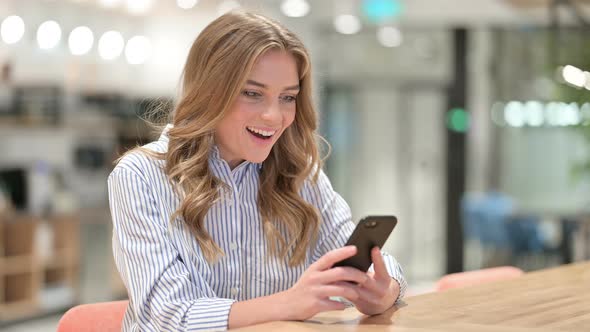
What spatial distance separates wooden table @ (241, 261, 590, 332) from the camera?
1.70m

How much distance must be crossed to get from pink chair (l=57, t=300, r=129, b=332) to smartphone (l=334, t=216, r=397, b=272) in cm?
69

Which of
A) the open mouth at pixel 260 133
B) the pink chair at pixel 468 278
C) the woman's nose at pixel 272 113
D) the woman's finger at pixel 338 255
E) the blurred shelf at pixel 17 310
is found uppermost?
the woman's nose at pixel 272 113

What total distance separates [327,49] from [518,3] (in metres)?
3.81

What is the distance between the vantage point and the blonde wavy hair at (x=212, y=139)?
2061mm

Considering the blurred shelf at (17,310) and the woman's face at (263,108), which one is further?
the blurred shelf at (17,310)

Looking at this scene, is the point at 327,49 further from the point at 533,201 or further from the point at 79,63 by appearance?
the point at 79,63

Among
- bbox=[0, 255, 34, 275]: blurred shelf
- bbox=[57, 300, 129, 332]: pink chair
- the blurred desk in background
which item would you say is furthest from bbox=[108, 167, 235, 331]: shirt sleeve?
the blurred desk in background

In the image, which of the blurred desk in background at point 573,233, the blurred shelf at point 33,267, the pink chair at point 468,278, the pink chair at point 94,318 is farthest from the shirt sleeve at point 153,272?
the blurred desk in background at point 573,233

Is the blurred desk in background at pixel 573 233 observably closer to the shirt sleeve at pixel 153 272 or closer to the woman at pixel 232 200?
the woman at pixel 232 200

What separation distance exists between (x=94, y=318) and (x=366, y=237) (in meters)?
0.78

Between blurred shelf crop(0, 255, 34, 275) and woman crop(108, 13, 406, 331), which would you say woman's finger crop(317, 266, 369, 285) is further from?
blurred shelf crop(0, 255, 34, 275)

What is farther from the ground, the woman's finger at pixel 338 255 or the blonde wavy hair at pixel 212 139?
the blonde wavy hair at pixel 212 139

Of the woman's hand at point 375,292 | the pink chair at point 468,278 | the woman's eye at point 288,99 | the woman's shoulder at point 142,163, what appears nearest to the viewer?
the woman's hand at point 375,292

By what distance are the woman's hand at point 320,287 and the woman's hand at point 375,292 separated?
0.25 feet
